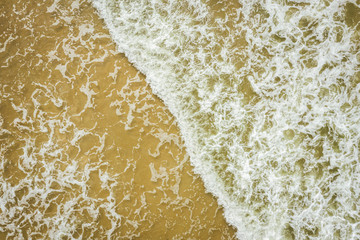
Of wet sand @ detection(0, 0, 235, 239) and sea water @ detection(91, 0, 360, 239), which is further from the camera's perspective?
wet sand @ detection(0, 0, 235, 239)

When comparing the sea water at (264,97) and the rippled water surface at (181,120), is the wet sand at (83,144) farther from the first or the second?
the sea water at (264,97)

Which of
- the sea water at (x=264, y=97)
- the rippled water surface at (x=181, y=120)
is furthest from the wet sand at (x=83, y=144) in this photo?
the sea water at (x=264, y=97)

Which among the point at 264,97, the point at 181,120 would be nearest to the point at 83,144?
the point at 181,120

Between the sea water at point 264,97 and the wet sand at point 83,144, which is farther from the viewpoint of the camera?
the wet sand at point 83,144

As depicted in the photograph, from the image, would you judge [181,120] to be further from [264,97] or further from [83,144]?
[83,144]

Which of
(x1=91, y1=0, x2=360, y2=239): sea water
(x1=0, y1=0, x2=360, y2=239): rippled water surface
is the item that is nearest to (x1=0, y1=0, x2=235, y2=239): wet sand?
(x1=0, y1=0, x2=360, y2=239): rippled water surface

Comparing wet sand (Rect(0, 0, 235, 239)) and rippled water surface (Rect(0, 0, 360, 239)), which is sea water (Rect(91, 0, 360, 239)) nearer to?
rippled water surface (Rect(0, 0, 360, 239))
